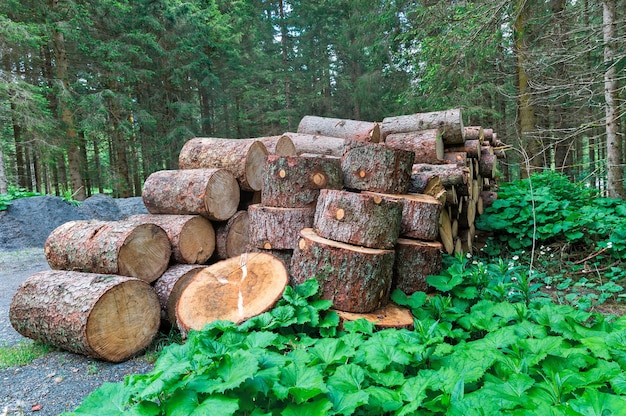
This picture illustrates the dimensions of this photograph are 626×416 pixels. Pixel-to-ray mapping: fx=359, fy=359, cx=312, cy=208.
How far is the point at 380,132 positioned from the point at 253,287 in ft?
12.0

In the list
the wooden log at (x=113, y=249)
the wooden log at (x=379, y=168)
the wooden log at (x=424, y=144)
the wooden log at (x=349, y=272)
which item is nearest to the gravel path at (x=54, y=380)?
the wooden log at (x=113, y=249)

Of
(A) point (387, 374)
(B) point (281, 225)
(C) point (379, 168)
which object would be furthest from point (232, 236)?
(A) point (387, 374)

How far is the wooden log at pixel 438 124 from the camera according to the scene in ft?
16.6

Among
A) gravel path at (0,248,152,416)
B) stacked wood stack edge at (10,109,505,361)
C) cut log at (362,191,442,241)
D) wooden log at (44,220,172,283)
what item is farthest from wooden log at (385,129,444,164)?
gravel path at (0,248,152,416)

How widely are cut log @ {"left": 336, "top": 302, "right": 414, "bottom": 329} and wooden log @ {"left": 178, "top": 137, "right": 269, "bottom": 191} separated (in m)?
2.00

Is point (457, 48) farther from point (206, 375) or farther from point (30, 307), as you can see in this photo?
point (30, 307)

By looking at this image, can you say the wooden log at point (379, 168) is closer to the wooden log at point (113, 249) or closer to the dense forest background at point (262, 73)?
the wooden log at point (113, 249)

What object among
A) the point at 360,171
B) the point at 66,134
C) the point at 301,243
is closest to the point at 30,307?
the point at 301,243

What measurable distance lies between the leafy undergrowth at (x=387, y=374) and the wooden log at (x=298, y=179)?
1066mm

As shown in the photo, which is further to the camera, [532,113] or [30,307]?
[532,113]

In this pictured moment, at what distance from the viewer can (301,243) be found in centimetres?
272

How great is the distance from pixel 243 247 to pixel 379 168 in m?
1.79

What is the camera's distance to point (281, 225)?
119 inches

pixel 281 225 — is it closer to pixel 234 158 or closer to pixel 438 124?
pixel 234 158
